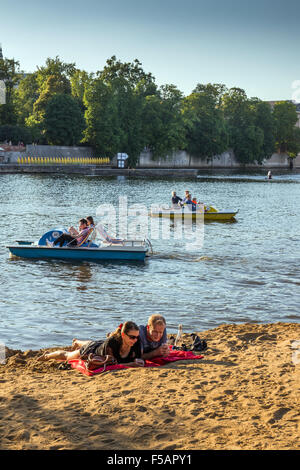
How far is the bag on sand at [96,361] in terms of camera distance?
8.62 m

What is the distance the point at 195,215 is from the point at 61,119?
67.7 meters

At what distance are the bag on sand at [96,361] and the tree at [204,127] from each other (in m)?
109

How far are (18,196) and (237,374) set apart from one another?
38037mm

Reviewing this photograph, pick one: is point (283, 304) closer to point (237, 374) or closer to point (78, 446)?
point (237, 374)

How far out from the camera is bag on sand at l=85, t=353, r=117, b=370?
8617 mm

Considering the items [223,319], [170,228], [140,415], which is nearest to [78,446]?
[140,415]

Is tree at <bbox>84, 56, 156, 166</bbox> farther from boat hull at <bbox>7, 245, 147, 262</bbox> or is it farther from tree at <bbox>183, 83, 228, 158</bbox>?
boat hull at <bbox>7, 245, 147, 262</bbox>

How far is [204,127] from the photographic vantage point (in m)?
120

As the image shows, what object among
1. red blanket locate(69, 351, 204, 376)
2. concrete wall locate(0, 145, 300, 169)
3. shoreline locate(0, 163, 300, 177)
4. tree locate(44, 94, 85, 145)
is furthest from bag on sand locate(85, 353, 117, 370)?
tree locate(44, 94, 85, 145)

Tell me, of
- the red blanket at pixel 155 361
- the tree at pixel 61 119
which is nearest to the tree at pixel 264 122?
the tree at pixel 61 119

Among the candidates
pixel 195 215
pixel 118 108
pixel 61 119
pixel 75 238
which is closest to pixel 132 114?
pixel 118 108

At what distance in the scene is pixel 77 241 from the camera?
758 inches

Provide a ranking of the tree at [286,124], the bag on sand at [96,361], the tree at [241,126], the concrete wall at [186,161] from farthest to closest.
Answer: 1. the tree at [286,124]
2. the tree at [241,126]
3. the concrete wall at [186,161]
4. the bag on sand at [96,361]

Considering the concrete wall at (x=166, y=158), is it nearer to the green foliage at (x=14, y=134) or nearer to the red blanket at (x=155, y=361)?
the green foliage at (x=14, y=134)
